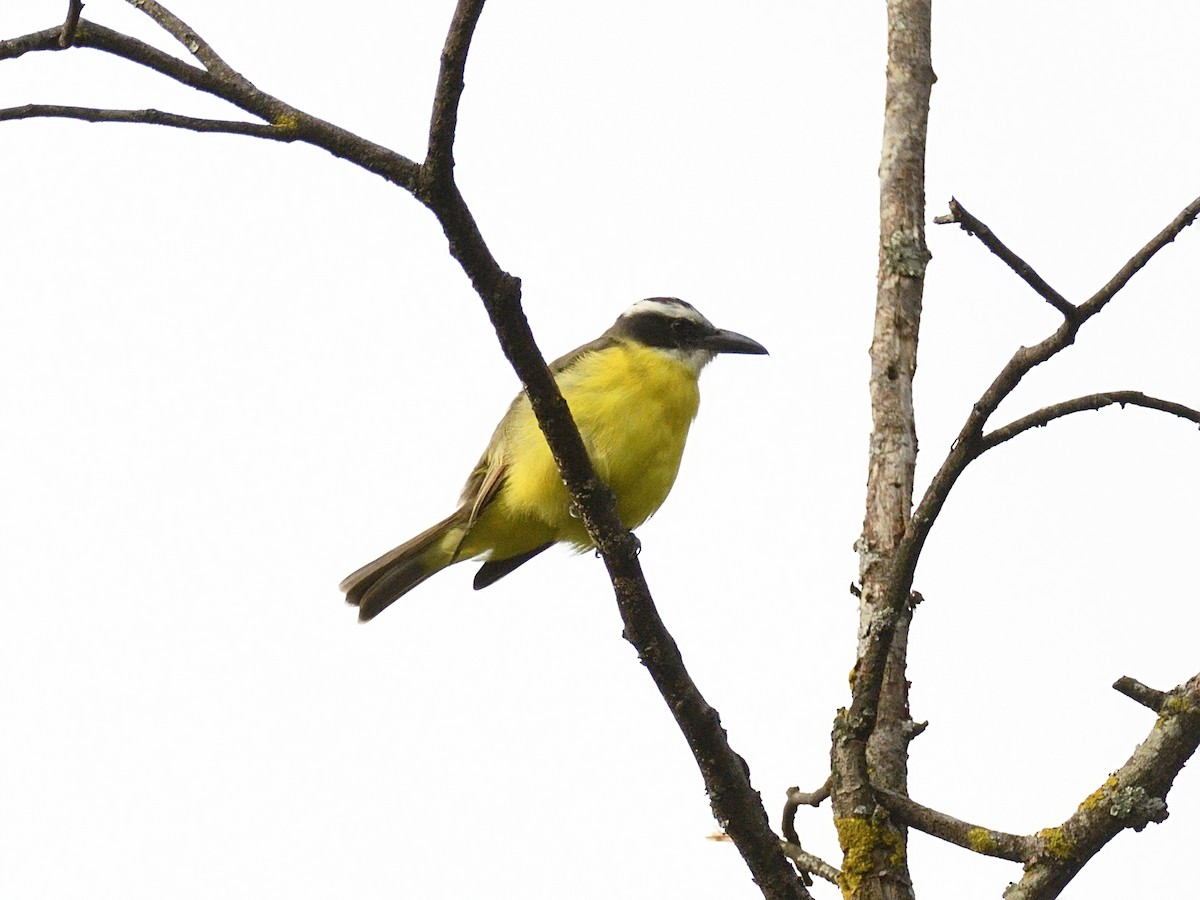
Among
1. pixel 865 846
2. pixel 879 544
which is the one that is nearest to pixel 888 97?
pixel 879 544

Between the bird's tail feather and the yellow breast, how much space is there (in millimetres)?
395

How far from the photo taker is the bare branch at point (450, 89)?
2.78 m

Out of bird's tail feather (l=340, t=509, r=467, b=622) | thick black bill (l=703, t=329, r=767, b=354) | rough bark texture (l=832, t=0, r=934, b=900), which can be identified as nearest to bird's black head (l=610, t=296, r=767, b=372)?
thick black bill (l=703, t=329, r=767, b=354)

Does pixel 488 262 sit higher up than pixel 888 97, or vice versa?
pixel 888 97

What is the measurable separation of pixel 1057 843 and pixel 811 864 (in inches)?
28.5

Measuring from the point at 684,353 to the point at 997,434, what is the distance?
2.91 meters

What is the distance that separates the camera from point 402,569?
6422mm

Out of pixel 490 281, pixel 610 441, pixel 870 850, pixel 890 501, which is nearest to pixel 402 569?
pixel 610 441

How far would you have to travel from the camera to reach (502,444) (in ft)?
19.0

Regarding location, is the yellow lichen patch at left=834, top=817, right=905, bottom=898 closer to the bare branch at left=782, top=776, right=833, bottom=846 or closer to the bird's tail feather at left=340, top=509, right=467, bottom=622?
the bare branch at left=782, top=776, right=833, bottom=846

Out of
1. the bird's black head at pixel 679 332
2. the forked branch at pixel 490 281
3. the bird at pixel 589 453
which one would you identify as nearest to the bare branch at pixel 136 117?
the forked branch at pixel 490 281

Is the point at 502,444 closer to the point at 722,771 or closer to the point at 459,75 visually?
the point at 722,771

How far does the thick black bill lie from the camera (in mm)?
6309

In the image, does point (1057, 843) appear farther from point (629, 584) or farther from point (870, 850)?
point (629, 584)
